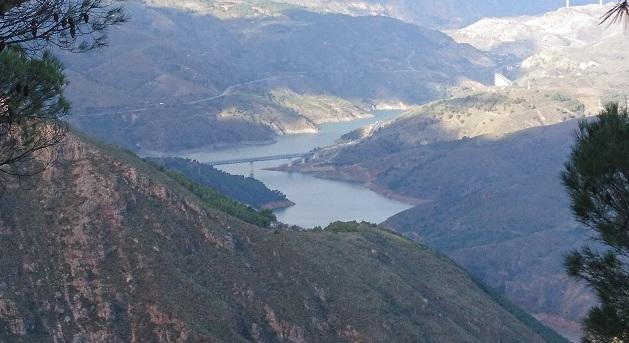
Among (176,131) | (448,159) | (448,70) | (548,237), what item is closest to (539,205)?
(548,237)

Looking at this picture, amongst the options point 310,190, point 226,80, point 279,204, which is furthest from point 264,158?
point 226,80

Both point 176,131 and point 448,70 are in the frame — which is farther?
point 448,70

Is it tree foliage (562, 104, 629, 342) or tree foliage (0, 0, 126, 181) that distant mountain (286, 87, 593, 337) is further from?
tree foliage (0, 0, 126, 181)

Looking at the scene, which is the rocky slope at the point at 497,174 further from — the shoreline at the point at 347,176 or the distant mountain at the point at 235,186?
the distant mountain at the point at 235,186

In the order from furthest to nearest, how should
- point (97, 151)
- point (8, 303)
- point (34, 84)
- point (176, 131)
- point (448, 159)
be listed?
point (176, 131)
point (448, 159)
point (97, 151)
point (8, 303)
point (34, 84)

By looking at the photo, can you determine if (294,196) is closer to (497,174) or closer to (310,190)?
(310,190)

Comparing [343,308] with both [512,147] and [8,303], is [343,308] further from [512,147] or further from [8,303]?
[512,147]

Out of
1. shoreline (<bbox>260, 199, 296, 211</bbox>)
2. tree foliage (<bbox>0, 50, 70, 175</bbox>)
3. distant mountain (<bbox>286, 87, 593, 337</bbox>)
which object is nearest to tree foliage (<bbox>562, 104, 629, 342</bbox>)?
tree foliage (<bbox>0, 50, 70, 175</bbox>)
